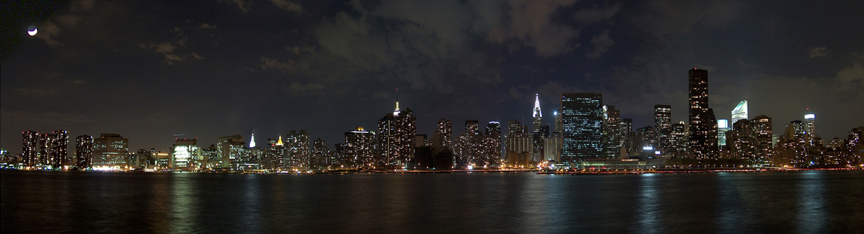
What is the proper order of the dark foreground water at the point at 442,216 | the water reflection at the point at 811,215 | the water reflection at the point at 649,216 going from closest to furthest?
the dark foreground water at the point at 442,216 → the water reflection at the point at 649,216 → the water reflection at the point at 811,215

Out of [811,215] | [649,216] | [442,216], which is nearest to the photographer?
[442,216]

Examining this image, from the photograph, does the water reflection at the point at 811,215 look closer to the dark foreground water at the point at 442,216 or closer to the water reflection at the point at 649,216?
the dark foreground water at the point at 442,216

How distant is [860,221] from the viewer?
49.9 m

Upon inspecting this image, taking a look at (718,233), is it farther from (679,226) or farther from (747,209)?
(747,209)

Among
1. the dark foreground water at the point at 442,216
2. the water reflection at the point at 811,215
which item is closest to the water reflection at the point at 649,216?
the dark foreground water at the point at 442,216

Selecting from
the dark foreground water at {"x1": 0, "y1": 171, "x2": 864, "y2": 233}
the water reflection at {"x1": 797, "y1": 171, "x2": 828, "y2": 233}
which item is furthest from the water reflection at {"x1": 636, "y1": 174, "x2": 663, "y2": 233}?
the water reflection at {"x1": 797, "y1": 171, "x2": 828, "y2": 233}

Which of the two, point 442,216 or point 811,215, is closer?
point 442,216

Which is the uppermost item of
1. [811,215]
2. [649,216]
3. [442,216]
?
[442,216]

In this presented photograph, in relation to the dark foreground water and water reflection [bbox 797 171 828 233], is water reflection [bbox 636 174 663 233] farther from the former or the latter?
water reflection [bbox 797 171 828 233]

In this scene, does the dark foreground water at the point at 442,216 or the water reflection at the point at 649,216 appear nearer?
the dark foreground water at the point at 442,216

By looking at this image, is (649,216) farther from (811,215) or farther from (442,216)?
(442,216)

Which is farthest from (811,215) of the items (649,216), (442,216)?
(442,216)

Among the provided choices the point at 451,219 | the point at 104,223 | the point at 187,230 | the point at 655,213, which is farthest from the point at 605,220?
the point at 104,223

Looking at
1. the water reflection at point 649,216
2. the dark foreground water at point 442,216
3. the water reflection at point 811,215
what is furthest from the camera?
the water reflection at point 811,215
